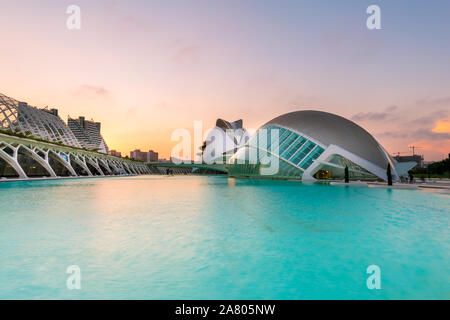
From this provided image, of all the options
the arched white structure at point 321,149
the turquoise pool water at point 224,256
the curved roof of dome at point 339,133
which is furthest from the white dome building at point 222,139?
the turquoise pool water at point 224,256

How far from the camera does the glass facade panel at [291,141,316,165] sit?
32666 mm

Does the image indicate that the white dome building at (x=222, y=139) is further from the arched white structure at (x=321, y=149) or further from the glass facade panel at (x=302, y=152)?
the glass facade panel at (x=302, y=152)

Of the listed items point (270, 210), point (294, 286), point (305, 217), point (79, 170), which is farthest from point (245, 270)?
point (79, 170)

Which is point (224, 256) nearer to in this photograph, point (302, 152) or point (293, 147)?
point (302, 152)

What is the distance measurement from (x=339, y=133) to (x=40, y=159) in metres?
44.1

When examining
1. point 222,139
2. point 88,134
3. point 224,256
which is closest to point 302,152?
point 224,256

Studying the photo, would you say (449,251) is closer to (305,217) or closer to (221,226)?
(305,217)

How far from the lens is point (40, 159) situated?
1407 inches

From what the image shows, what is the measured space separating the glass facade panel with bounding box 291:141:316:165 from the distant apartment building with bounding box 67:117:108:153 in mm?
91004

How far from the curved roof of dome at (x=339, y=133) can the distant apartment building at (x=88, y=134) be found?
89152 millimetres

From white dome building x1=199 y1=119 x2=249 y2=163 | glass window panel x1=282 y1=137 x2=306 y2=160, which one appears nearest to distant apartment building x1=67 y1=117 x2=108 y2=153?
white dome building x1=199 y1=119 x2=249 y2=163

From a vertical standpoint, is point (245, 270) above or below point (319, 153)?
below
